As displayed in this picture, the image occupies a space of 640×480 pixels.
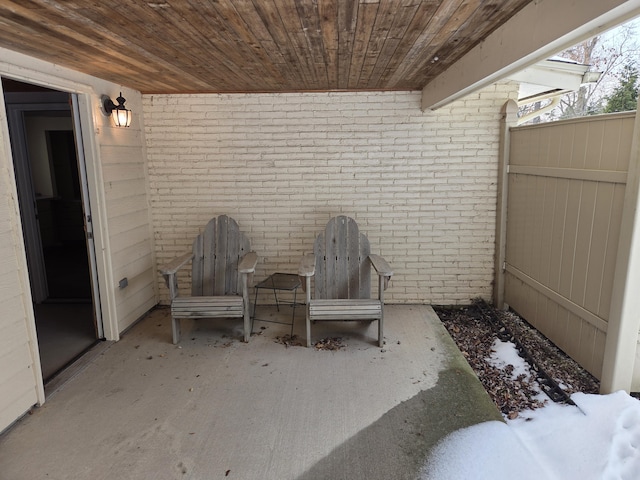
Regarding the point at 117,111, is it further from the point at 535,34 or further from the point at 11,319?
the point at 535,34

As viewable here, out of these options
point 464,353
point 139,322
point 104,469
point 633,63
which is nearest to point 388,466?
point 104,469

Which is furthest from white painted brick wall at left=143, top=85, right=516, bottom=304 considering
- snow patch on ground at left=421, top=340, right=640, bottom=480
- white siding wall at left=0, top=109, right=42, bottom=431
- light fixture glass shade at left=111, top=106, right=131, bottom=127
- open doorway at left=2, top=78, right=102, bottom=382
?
snow patch on ground at left=421, top=340, right=640, bottom=480

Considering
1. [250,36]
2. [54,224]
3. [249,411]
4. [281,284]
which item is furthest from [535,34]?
[54,224]

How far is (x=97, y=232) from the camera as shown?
379 centimetres

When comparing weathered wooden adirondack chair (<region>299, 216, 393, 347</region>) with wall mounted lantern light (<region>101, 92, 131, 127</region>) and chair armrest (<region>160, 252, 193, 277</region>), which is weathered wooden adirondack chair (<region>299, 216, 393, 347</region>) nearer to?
chair armrest (<region>160, 252, 193, 277</region>)

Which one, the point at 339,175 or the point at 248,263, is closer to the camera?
the point at 248,263

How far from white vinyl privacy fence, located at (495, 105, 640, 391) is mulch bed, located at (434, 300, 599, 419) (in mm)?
129

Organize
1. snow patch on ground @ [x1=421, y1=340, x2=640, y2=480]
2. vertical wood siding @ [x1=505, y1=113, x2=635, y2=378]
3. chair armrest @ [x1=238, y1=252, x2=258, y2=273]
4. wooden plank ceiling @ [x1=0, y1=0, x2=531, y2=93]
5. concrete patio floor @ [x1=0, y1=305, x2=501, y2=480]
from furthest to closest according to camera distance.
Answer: chair armrest @ [x1=238, y1=252, x2=258, y2=273] < vertical wood siding @ [x1=505, y1=113, x2=635, y2=378] < concrete patio floor @ [x1=0, y1=305, x2=501, y2=480] < snow patch on ground @ [x1=421, y1=340, x2=640, y2=480] < wooden plank ceiling @ [x1=0, y1=0, x2=531, y2=93]

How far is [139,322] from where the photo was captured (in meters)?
4.48

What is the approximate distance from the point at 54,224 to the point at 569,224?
765 cm

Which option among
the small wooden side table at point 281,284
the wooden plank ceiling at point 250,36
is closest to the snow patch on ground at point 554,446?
the small wooden side table at point 281,284

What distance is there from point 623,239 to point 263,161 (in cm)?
342

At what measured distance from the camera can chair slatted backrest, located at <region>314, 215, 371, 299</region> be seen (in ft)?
14.0

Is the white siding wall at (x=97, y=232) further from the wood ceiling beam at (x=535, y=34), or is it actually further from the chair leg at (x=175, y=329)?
the wood ceiling beam at (x=535, y=34)
